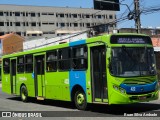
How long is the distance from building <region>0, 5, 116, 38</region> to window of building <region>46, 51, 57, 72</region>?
3437 inches

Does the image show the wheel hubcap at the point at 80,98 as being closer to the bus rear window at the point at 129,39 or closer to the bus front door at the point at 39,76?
the bus rear window at the point at 129,39

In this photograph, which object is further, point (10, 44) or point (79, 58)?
point (10, 44)

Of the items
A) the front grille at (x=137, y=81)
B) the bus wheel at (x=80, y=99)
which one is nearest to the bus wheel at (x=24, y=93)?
the bus wheel at (x=80, y=99)

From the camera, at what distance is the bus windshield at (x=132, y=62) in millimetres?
13812

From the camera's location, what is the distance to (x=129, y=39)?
1446 cm

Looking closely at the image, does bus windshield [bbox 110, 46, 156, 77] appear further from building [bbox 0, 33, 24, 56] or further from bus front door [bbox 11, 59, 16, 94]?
building [bbox 0, 33, 24, 56]

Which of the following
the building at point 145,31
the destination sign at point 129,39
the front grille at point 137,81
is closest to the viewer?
the front grille at point 137,81

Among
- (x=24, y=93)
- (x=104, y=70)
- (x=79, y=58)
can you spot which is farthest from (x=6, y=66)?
(x=104, y=70)

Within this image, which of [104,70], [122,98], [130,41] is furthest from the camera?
[130,41]

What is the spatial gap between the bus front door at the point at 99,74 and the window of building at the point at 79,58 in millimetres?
567

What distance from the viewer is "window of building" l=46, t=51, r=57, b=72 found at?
17.8 meters

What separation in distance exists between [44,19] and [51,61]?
9751 centimetres

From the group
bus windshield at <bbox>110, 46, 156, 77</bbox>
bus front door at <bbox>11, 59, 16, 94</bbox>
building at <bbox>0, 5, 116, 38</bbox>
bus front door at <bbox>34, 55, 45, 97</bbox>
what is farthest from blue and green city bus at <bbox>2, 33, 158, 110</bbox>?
building at <bbox>0, 5, 116, 38</bbox>

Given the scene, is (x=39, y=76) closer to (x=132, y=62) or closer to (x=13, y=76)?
(x=13, y=76)
